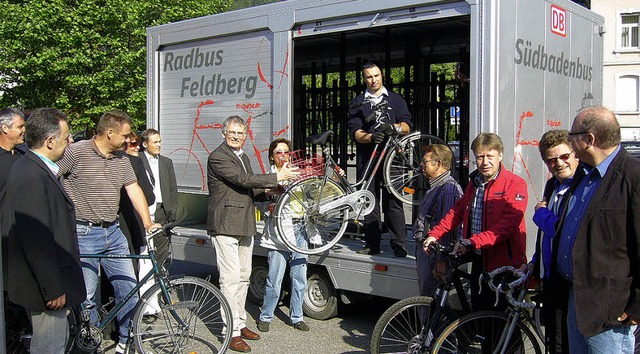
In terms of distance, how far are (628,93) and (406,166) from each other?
28727 millimetres

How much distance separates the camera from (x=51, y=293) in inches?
138

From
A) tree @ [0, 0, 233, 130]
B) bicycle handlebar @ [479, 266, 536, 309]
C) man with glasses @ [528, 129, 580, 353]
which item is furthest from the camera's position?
tree @ [0, 0, 233, 130]

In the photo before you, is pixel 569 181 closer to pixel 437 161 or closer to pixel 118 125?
pixel 437 161

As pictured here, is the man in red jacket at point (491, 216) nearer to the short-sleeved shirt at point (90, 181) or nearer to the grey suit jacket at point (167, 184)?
the short-sleeved shirt at point (90, 181)

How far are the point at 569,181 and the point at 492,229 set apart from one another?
2.05ft

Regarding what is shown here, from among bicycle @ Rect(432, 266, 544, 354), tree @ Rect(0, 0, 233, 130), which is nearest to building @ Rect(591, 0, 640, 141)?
tree @ Rect(0, 0, 233, 130)

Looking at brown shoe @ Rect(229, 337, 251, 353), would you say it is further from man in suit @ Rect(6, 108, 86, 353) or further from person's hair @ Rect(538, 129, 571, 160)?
person's hair @ Rect(538, 129, 571, 160)

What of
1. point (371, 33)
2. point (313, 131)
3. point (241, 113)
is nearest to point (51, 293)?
point (241, 113)

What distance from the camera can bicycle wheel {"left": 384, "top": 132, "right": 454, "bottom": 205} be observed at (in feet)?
18.9

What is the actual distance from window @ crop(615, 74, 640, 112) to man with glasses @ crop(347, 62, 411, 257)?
92.6 ft

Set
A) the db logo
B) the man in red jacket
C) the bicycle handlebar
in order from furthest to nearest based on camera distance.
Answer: the db logo < the man in red jacket < the bicycle handlebar

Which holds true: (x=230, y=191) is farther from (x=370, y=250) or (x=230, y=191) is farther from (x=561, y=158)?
(x=561, y=158)

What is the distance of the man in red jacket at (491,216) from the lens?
159 inches

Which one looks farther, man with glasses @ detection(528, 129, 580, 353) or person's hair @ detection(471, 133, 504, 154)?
person's hair @ detection(471, 133, 504, 154)
